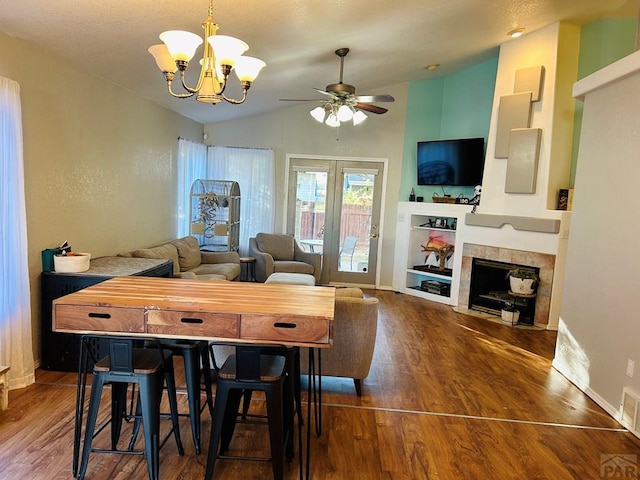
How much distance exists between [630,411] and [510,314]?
2.48m

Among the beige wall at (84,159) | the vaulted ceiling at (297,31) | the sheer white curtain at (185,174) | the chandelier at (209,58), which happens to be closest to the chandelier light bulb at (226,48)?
the chandelier at (209,58)

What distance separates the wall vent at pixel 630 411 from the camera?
2879 mm

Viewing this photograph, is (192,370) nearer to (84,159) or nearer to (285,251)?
(84,159)

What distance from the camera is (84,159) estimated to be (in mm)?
3799

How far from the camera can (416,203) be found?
6.70 meters

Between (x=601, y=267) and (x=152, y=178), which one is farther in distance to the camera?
(x=152, y=178)

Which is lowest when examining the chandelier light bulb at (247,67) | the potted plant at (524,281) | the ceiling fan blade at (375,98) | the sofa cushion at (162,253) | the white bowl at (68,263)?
the potted plant at (524,281)

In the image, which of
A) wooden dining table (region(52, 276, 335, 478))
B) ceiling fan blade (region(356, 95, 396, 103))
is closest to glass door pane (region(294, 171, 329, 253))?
ceiling fan blade (region(356, 95, 396, 103))

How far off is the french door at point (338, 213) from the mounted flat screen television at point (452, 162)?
0.72 metres

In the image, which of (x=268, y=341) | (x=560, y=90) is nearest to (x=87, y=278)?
(x=268, y=341)

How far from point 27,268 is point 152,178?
241 centimetres

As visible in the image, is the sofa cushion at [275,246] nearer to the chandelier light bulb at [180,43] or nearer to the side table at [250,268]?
the side table at [250,268]

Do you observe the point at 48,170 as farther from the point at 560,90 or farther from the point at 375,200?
the point at 560,90

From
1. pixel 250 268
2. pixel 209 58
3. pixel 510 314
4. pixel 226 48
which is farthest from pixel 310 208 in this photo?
pixel 226 48
